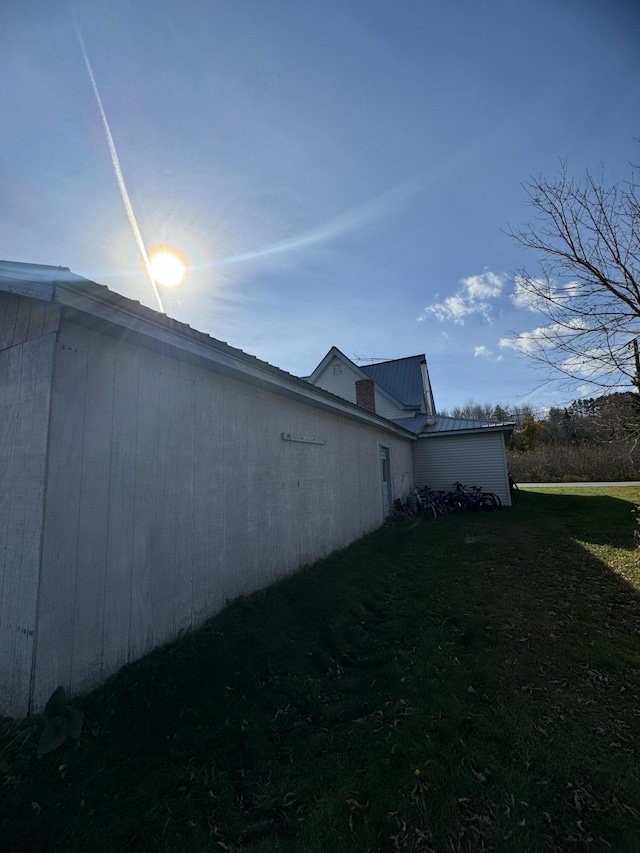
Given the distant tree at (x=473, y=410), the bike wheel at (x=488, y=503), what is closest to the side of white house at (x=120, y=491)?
the bike wheel at (x=488, y=503)

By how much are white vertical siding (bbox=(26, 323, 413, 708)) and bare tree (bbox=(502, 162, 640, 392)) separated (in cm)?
398

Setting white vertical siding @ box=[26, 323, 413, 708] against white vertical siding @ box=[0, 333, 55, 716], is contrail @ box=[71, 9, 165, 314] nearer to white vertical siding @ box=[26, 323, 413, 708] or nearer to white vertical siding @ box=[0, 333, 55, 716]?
white vertical siding @ box=[26, 323, 413, 708]

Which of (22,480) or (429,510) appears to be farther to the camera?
(429,510)

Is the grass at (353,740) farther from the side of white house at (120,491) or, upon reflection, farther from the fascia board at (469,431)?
the fascia board at (469,431)

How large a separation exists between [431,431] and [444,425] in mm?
900

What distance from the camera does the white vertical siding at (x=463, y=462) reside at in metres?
13.2

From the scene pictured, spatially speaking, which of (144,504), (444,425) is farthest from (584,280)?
(444,425)

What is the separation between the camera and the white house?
13.3 m

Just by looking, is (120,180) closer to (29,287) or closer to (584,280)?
(29,287)

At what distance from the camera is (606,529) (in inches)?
348

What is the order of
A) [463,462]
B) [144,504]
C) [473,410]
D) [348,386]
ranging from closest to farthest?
1. [144,504]
2. [463,462]
3. [348,386]
4. [473,410]

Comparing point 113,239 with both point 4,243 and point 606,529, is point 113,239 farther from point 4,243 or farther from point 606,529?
point 606,529

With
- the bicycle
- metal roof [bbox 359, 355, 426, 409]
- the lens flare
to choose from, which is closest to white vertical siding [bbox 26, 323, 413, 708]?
the lens flare

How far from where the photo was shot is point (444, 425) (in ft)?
48.2
